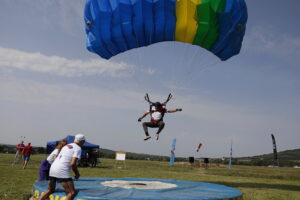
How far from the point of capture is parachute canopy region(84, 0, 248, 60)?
381 inches

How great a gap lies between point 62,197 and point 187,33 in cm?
673

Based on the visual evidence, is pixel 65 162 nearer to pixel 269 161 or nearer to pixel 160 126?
pixel 160 126

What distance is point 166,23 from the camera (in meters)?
10.1

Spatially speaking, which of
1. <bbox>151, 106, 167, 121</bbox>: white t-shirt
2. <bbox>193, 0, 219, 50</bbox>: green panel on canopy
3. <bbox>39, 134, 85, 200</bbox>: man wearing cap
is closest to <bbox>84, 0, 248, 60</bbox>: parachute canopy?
<bbox>193, 0, 219, 50</bbox>: green panel on canopy

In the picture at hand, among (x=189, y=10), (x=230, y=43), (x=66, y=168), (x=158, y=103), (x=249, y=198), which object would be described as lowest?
(x=249, y=198)

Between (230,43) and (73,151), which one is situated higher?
(230,43)

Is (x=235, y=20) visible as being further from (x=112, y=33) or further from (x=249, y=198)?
(x=249, y=198)

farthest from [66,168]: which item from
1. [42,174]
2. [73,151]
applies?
[42,174]

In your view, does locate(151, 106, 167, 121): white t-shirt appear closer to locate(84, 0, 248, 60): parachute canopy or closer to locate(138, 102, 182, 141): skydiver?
locate(138, 102, 182, 141): skydiver

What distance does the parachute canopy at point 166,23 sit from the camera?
969cm

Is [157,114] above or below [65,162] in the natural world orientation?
above

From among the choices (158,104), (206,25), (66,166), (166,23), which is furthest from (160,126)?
(66,166)

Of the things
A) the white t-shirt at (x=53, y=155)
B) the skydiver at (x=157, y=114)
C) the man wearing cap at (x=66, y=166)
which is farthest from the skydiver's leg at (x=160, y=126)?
the man wearing cap at (x=66, y=166)

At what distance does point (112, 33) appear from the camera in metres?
10.4
